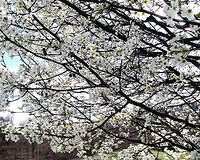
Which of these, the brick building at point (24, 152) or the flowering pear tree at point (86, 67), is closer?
the flowering pear tree at point (86, 67)

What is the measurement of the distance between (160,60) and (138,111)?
65.3 inches

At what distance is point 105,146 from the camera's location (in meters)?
3.83

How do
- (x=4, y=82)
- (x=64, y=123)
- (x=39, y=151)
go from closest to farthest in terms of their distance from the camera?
(x=4, y=82), (x=64, y=123), (x=39, y=151)

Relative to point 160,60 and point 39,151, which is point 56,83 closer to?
point 160,60

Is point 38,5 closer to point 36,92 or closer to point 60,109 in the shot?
point 36,92

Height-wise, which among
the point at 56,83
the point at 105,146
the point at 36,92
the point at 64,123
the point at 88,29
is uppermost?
the point at 88,29

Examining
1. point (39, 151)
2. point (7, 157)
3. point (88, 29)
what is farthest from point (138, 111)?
point (39, 151)

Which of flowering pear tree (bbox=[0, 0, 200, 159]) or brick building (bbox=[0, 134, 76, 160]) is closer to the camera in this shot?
flowering pear tree (bbox=[0, 0, 200, 159])

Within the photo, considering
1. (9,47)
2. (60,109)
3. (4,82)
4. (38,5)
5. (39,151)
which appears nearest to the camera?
(9,47)

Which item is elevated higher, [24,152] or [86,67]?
[24,152]

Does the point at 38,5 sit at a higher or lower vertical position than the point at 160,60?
higher

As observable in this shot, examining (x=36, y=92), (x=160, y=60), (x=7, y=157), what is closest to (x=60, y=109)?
(x=36, y=92)

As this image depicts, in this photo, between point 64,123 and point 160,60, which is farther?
point 64,123

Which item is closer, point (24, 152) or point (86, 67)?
point (86, 67)
